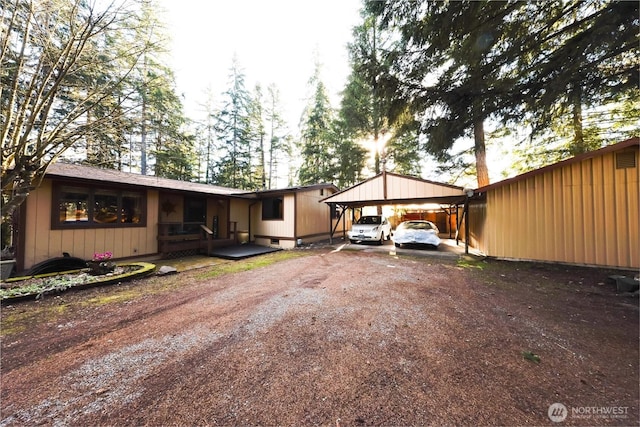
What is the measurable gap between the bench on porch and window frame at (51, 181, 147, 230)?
683 mm

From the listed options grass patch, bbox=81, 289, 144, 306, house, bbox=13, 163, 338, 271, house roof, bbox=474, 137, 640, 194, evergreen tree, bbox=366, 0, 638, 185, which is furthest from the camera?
house, bbox=13, 163, 338, 271

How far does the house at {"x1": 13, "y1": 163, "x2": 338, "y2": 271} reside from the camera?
5.29m

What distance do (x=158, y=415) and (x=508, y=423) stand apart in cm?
232

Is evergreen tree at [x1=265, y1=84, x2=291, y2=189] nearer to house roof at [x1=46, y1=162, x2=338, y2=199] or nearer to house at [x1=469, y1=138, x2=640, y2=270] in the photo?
house roof at [x1=46, y1=162, x2=338, y2=199]

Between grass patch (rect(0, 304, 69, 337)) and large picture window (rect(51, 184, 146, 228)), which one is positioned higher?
large picture window (rect(51, 184, 146, 228))

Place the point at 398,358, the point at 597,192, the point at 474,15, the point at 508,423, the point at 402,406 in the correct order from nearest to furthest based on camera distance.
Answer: the point at 508,423, the point at 402,406, the point at 398,358, the point at 474,15, the point at 597,192

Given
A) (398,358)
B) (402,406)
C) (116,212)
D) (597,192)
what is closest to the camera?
(402,406)

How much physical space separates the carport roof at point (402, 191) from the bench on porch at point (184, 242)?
567cm

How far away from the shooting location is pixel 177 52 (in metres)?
4.69

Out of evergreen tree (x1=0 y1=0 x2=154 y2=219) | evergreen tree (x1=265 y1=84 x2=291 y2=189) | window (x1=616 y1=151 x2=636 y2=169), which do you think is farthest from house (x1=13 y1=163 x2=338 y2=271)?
evergreen tree (x1=265 y1=84 x2=291 y2=189)

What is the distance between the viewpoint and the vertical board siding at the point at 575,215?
188 inches

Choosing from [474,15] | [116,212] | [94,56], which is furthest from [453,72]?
[116,212]

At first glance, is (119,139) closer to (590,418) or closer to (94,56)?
(94,56)

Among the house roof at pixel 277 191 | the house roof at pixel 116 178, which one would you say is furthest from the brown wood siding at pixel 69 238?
the house roof at pixel 277 191
